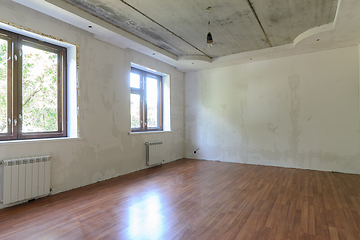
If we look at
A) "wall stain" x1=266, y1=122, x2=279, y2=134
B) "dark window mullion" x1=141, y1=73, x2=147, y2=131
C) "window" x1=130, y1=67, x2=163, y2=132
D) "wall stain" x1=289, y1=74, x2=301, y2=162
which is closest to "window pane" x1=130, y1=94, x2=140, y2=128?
"window" x1=130, y1=67, x2=163, y2=132

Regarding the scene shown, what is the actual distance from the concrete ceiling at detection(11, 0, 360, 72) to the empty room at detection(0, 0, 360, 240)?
0.11 ft

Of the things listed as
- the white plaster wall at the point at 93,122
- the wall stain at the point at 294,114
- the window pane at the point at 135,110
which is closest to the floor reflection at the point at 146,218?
the white plaster wall at the point at 93,122

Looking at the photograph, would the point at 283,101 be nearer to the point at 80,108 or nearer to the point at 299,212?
the point at 299,212

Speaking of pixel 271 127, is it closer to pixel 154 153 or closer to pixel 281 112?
pixel 281 112

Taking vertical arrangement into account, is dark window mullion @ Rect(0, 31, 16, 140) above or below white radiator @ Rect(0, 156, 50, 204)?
above

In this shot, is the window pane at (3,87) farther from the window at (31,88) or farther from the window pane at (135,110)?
the window pane at (135,110)

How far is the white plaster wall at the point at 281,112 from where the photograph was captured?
5.14m

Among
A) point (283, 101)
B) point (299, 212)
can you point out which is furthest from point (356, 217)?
point (283, 101)

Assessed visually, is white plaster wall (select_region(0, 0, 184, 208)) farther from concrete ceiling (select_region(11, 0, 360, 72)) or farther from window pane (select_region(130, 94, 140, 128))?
window pane (select_region(130, 94, 140, 128))

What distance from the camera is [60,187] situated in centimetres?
371

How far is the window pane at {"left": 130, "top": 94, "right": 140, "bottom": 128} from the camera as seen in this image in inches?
225

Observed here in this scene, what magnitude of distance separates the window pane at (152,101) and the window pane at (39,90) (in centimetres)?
275

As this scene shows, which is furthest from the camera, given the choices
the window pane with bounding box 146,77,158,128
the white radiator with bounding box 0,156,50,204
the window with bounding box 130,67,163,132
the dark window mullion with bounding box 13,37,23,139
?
the window pane with bounding box 146,77,158,128

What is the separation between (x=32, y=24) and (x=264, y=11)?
3.91 meters
